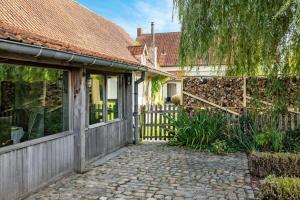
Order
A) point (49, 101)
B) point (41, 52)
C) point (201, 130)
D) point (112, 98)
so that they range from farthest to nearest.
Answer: point (201, 130), point (112, 98), point (49, 101), point (41, 52)

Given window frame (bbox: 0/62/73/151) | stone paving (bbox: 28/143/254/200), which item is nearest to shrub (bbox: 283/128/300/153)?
stone paving (bbox: 28/143/254/200)

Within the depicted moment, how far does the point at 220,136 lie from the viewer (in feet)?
32.8

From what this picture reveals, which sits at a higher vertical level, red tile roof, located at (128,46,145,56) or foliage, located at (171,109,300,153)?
red tile roof, located at (128,46,145,56)

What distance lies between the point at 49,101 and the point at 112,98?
332 cm

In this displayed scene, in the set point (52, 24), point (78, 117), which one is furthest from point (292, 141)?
point (52, 24)

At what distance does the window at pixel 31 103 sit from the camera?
5.12 m

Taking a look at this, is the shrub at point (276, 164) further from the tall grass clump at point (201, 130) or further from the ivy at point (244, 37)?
the tall grass clump at point (201, 130)

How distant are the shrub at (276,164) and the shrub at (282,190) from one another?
1.92m

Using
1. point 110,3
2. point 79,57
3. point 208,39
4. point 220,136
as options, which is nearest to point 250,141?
point 220,136

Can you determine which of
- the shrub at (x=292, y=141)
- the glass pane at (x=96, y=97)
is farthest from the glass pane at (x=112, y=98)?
the shrub at (x=292, y=141)

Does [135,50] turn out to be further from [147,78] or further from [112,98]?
[112,98]

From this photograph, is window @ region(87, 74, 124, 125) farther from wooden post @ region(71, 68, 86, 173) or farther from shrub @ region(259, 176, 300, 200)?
shrub @ region(259, 176, 300, 200)

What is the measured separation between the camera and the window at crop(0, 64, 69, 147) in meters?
5.12

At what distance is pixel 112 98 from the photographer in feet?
31.4
